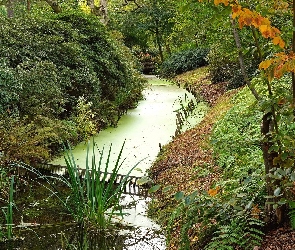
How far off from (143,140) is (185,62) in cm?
1140

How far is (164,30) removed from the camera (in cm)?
2188

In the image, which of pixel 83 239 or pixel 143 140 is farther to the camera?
pixel 143 140

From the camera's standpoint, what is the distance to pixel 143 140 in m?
7.91

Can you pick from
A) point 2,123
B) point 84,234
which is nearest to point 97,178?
point 84,234

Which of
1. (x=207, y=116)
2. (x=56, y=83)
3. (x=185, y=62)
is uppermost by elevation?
(x=185, y=62)

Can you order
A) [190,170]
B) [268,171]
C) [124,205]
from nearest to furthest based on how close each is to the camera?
[268,171], [124,205], [190,170]

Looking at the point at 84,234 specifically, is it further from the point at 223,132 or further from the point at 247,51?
the point at 223,132

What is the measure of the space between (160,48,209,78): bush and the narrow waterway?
5.28m

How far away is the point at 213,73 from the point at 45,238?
411 inches

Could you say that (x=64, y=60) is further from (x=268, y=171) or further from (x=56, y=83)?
(x=268, y=171)

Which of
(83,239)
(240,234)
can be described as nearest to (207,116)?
(83,239)

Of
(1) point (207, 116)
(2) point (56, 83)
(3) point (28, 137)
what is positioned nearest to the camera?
(3) point (28, 137)

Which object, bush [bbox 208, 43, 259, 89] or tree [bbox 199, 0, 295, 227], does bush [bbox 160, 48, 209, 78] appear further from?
tree [bbox 199, 0, 295, 227]

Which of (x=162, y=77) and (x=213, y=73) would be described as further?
(x=162, y=77)
